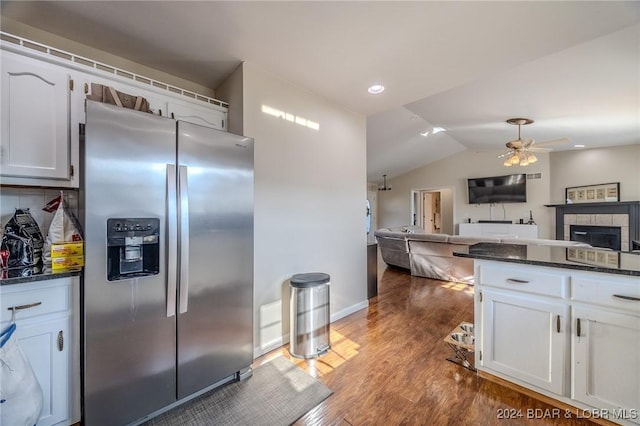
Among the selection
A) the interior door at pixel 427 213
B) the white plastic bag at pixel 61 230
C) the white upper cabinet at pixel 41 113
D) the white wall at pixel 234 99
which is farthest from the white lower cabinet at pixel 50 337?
the interior door at pixel 427 213

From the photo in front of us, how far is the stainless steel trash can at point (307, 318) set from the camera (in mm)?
2334

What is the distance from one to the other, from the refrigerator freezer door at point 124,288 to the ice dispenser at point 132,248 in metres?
0.03

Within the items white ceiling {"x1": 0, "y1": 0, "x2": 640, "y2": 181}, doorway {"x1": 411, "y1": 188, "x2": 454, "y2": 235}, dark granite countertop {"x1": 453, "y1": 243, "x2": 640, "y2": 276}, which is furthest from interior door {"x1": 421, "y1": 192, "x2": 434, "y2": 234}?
dark granite countertop {"x1": 453, "y1": 243, "x2": 640, "y2": 276}

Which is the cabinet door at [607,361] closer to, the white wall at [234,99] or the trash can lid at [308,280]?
the trash can lid at [308,280]

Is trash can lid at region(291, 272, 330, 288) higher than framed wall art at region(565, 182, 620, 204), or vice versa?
framed wall art at region(565, 182, 620, 204)

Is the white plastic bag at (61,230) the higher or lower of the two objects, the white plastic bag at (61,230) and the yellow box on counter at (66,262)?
the higher

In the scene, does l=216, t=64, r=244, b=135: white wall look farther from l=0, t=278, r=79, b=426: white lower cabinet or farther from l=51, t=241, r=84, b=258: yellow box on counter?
l=0, t=278, r=79, b=426: white lower cabinet

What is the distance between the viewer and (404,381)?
1.97 m

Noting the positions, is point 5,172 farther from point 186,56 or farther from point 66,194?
point 186,56

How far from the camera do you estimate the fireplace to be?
5816 mm

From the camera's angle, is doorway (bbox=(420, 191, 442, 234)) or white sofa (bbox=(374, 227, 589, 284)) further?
doorway (bbox=(420, 191, 442, 234))

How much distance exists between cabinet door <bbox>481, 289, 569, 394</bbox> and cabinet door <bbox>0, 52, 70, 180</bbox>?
300cm

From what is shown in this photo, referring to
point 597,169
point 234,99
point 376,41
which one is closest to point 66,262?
point 234,99

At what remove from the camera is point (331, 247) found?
3.08 metres
